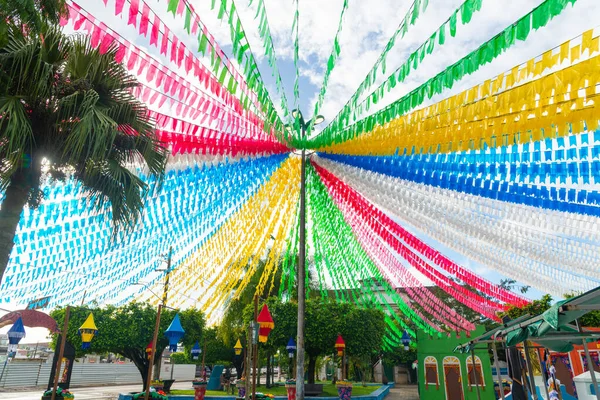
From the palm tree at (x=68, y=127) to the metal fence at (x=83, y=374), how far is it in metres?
27.3

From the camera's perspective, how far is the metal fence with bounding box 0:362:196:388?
1028 inches

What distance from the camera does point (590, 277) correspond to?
364 inches

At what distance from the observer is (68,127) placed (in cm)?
520

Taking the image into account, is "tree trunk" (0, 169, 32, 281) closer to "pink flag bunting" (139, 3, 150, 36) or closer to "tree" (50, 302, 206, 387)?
"pink flag bunting" (139, 3, 150, 36)

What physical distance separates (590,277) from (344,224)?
5.82m

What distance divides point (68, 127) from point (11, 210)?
1.34 meters

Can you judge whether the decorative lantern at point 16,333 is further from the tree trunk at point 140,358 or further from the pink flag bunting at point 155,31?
the pink flag bunting at point 155,31

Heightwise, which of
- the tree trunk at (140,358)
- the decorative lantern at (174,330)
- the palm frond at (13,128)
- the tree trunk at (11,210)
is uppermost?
the palm frond at (13,128)

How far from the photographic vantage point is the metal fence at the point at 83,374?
26103 millimetres

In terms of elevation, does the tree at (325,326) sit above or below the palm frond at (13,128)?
below

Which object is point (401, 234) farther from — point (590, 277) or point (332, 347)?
point (332, 347)

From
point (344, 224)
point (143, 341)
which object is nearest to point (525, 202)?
point (344, 224)

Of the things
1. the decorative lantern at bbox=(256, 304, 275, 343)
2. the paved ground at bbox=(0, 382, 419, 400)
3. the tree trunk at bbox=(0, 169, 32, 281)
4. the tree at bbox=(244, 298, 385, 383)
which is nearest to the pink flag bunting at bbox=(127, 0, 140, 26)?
the tree trunk at bbox=(0, 169, 32, 281)

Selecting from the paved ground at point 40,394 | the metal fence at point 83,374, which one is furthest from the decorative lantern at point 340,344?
the metal fence at point 83,374
